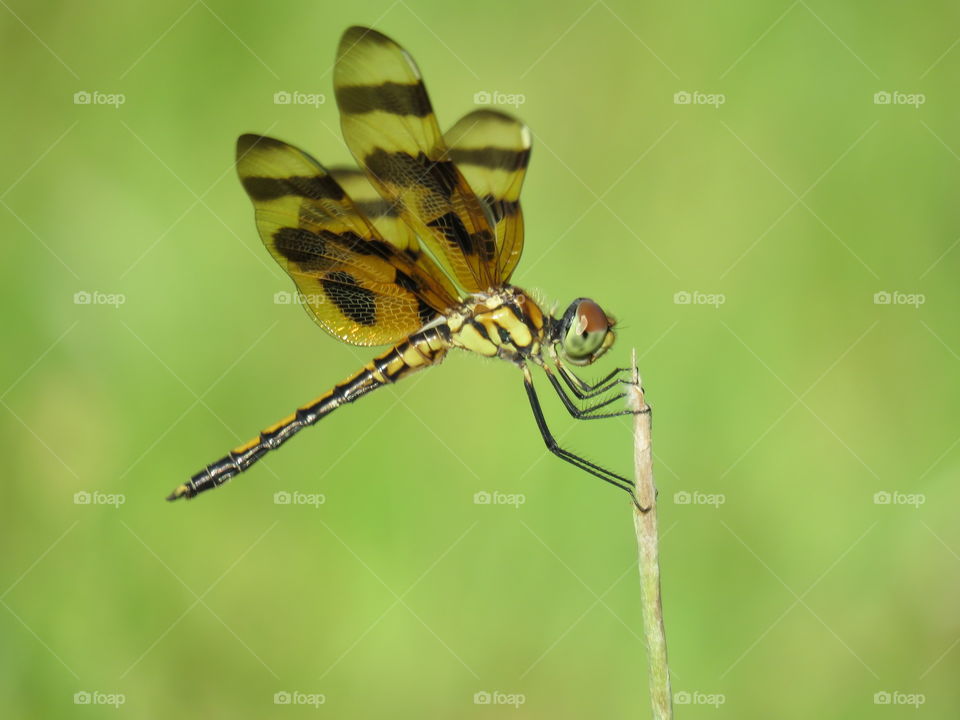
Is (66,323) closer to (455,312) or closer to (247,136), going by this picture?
(247,136)

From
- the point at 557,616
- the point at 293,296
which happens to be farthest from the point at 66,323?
the point at 557,616

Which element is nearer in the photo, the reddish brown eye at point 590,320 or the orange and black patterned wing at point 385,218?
the reddish brown eye at point 590,320

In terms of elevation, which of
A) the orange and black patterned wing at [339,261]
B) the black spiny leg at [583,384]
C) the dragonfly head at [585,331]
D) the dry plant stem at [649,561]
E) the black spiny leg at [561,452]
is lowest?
the dry plant stem at [649,561]

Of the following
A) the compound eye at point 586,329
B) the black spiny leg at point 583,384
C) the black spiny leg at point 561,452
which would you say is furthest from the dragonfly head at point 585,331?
the black spiny leg at point 561,452

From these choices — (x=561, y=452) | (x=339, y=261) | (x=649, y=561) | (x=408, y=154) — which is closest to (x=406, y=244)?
(x=339, y=261)

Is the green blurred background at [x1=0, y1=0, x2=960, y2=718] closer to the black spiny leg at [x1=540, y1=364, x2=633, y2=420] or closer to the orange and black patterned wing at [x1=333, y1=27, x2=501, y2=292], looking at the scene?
the black spiny leg at [x1=540, y1=364, x2=633, y2=420]

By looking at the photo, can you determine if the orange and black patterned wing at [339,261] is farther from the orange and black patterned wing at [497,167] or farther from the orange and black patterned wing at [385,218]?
the orange and black patterned wing at [497,167]

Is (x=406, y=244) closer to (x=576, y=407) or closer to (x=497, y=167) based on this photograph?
(x=497, y=167)
